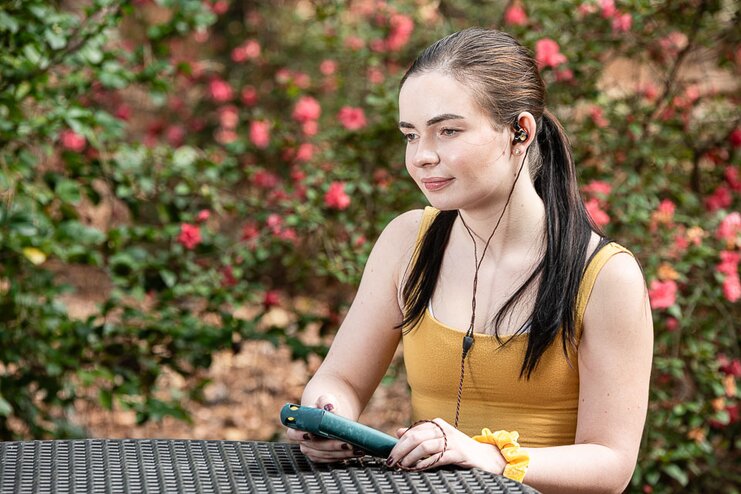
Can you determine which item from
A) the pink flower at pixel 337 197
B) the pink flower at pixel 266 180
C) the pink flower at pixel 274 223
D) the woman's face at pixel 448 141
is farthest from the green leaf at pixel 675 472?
the pink flower at pixel 266 180

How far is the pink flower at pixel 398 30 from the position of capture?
3934 millimetres

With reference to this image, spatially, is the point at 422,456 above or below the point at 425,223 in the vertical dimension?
below

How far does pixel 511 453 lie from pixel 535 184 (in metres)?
0.56

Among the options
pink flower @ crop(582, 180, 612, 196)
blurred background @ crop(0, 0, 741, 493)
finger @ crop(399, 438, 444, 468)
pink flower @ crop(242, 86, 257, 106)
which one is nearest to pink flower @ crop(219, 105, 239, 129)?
pink flower @ crop(242, 86, 257, 106)

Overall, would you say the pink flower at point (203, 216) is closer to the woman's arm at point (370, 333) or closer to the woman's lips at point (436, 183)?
the woman's arm at point (370, 333)

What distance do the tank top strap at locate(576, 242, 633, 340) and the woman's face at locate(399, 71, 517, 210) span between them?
0.78 ft

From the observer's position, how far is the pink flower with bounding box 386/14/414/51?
393 cm

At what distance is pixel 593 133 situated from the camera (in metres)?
3.51

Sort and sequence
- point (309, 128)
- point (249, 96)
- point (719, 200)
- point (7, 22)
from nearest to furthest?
point (7, 22) → point (719, 200) → point (309, 128) → point (249, 96)

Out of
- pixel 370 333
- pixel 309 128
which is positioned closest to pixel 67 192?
pixel 370 333

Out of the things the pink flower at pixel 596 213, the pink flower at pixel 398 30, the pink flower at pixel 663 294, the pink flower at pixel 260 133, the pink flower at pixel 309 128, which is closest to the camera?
the pink flower at pixel 663 294

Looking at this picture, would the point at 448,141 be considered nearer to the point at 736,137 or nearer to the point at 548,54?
the point at 548,54

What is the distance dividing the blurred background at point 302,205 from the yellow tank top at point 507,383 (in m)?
1.06

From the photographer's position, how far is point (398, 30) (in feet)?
12.9
